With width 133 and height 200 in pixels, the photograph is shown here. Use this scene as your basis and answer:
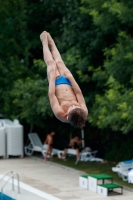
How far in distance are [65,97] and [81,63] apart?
37.9 feet

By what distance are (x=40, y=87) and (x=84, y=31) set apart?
2808 mm

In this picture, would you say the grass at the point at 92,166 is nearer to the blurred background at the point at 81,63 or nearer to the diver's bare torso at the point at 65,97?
the blurred background at the point at 81,63

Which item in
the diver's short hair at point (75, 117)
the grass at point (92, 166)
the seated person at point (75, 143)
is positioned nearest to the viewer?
the diver's short hair at point (75, 117)

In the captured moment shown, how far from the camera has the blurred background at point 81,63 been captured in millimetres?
17641

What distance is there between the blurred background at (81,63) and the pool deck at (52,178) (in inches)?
70.6

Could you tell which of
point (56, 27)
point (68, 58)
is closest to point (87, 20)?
point (68, 58)

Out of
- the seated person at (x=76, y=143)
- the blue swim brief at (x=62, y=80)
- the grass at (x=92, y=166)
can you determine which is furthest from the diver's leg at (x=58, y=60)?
the seated person at (x=76, y=143)

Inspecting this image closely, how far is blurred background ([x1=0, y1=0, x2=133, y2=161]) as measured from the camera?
57.9 ft

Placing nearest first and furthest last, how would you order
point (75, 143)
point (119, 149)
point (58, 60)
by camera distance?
point (58, 60) < point (119, 149) < point (75, 143)

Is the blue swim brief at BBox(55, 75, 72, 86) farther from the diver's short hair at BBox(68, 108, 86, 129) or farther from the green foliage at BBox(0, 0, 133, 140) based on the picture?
the green foliage at BBox(0, 0, 133, 140)

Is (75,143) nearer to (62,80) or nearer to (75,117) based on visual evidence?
(62,80)

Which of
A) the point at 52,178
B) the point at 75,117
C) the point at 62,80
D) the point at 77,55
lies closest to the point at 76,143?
the point at 52,178

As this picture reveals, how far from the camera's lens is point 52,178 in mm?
20219

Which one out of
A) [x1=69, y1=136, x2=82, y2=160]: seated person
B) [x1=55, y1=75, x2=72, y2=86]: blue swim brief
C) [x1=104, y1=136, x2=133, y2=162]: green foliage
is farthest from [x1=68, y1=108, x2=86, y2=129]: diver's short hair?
[x1=69, y1=136, x2=82, y2=160]: seated person
